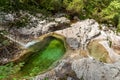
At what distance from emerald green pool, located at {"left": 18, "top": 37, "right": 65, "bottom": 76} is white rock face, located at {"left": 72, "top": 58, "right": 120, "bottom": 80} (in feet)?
3.90

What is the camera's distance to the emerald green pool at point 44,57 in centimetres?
Answer: 727

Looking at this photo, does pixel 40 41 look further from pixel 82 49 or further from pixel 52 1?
pixel 52 1

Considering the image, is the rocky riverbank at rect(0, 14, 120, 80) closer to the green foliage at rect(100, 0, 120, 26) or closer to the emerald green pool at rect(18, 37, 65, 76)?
the emerald green pool at rect(18, 37, 65, 76)

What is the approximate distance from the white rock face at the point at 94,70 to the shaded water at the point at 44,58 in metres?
1.20

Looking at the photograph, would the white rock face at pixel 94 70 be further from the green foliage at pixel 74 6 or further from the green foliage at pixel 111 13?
the green foliage at pixel 111 13

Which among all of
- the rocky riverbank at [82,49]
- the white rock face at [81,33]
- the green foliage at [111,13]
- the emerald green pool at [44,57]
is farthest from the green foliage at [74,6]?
the emerald green pool at [44,57]

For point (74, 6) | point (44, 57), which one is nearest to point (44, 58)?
point (44, 57)

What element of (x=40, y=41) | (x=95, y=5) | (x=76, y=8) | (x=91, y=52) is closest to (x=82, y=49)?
(x=91, y=52)

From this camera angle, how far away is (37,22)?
1003 cm

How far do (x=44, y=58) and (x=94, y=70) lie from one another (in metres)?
2.26

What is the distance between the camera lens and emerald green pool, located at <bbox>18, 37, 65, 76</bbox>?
7.27 m

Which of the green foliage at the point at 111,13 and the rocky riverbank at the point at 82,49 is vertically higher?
the green foliage at the point at 111,13

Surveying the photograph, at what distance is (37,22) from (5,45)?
8.07ft

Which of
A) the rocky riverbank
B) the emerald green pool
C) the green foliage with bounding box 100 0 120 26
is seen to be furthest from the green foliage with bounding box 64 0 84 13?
the emerald green pool
